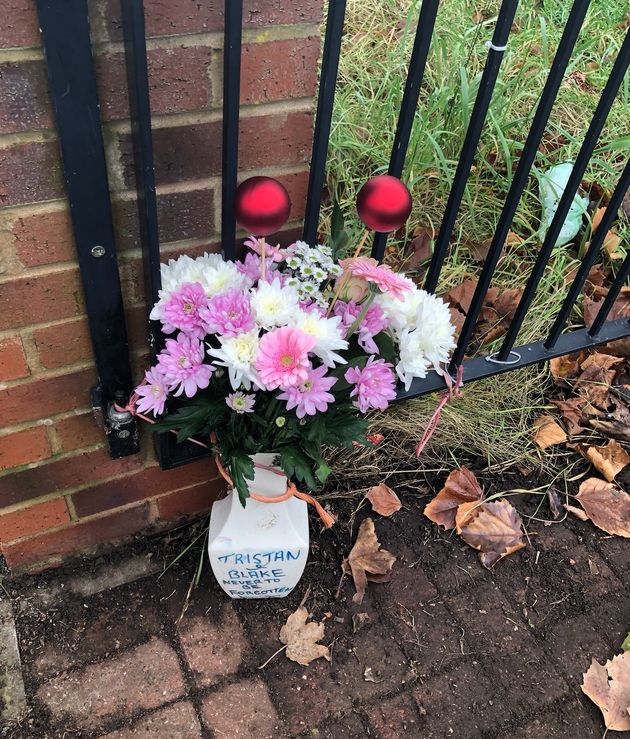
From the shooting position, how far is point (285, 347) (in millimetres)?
1067

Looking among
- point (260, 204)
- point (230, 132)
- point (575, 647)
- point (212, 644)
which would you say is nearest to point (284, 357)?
point (260, 204)

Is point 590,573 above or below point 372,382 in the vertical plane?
below

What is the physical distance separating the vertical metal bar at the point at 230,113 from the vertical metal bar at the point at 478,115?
465 mm

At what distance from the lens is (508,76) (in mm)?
2715

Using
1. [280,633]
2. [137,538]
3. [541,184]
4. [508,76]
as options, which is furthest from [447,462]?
[508,76]

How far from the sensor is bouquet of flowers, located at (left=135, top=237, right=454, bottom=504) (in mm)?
1103

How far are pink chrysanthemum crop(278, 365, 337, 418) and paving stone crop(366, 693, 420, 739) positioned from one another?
792mm

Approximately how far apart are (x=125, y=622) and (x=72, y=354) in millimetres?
685

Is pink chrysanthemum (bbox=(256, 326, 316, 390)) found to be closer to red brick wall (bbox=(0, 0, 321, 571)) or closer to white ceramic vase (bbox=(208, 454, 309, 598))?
red brick wall (bbox=(0, 0, 321, 571))

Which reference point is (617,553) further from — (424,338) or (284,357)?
(284,357)

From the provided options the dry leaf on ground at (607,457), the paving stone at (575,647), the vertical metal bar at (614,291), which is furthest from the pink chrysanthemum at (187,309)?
the dry leaf on ground at (607,457)

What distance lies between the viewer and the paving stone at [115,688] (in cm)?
149

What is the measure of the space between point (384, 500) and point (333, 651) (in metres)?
0.44

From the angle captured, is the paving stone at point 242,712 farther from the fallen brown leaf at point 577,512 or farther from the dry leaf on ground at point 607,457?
the dry leaf on ground at point 607,457
